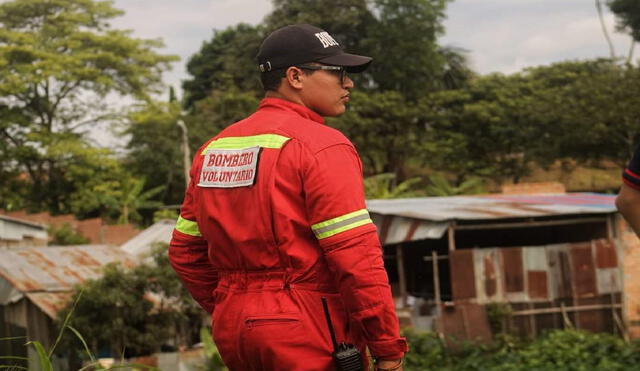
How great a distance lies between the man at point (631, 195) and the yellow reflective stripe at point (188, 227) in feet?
4.39

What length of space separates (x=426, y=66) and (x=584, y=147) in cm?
943

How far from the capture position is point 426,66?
A: 151ft

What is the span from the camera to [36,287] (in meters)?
16.3

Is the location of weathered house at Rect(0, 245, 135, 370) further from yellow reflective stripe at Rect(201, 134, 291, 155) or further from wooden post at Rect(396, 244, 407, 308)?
yellow reflective stripe at Rect(201, 134, 291, 155)

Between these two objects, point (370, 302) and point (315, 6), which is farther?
point (315, 6)

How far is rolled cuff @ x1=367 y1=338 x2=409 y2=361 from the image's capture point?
2.65 m

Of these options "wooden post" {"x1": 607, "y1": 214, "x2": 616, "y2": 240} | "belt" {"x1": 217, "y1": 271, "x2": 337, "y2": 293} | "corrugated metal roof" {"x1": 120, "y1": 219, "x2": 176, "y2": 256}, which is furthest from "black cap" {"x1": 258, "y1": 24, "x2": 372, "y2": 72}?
"corrugated metal roof" {"x1": 120, "y1": 219, "x2": 176, "y2": 256}

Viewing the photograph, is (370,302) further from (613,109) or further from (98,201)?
(98,201)

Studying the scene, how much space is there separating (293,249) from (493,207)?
58.4 feet

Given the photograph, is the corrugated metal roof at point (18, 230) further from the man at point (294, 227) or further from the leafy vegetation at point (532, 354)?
the man at point (294, 227)

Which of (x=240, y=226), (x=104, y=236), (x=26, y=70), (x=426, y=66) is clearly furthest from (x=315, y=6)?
(x=240, y=226)

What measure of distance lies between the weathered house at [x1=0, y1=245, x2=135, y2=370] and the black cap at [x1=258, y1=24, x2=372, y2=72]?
13.1m

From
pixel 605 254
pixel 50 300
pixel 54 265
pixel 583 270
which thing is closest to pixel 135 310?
pixel 50 300

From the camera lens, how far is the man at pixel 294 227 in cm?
266
